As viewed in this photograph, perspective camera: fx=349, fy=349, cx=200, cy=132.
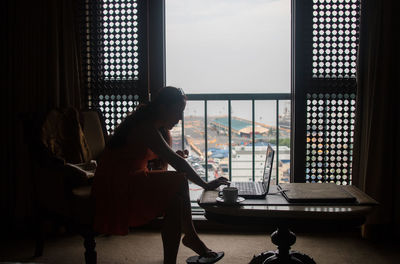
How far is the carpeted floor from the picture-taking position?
2.25m

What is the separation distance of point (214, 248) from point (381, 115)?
1.51 metres

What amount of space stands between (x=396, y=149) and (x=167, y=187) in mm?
1726

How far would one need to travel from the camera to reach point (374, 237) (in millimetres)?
2533

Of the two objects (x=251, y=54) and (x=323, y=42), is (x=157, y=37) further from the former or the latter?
(x=323, y=42)

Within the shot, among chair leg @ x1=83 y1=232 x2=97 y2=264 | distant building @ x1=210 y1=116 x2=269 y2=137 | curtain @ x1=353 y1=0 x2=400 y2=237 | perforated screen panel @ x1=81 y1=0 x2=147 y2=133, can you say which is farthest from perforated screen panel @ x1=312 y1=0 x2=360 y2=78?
chair leg @ x1=83 y1=232 x2=97 y2=264

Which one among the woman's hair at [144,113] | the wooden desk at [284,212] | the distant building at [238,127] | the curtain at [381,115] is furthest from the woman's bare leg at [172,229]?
the distant building at [238,127]

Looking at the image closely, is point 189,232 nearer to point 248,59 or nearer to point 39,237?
point 39,237

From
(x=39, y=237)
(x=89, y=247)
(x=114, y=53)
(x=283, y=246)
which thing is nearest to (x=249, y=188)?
(x=283, y=246)

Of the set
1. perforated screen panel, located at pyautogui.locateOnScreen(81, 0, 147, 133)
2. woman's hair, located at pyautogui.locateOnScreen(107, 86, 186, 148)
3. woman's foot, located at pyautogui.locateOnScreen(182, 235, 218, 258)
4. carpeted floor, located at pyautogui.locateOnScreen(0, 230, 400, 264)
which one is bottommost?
carpeted floor, located at pyautogui.locateOnScreen(0, 230, 400, 264)

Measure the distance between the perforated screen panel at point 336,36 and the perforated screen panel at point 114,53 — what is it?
1355 millimetres

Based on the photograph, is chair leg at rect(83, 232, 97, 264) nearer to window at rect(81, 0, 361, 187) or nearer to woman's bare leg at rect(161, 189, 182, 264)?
woman's bare leg at rect(161, 189, 182, 264)

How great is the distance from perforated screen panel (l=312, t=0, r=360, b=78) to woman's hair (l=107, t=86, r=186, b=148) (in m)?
1.28

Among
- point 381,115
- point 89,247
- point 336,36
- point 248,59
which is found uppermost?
point 336,36

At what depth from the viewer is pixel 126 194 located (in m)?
1.88
